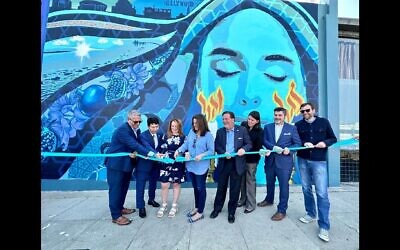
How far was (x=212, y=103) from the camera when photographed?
6.19 m

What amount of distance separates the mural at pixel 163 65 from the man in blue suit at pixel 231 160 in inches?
85.7

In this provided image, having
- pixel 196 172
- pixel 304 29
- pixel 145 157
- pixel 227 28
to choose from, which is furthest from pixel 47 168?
pixel 304 29

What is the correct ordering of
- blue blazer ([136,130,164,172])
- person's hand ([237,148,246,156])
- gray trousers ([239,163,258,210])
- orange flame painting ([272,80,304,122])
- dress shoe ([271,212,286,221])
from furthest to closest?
orange flame painting ([272,80,304,122]) → gray trousers ([239,163,258,210]) → blue blazer ([136,130,164,172]) → dress shoe ([271,212,286,221]) → person's hand ([237,148,246,156])

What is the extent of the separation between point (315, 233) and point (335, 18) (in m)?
5.90

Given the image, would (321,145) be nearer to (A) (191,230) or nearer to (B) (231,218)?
(B) (231,218)

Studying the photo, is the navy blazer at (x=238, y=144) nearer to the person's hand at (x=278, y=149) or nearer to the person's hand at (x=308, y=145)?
the person's hand at (x=278, y=149)

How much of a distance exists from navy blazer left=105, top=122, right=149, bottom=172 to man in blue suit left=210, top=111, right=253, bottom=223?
1.35 m

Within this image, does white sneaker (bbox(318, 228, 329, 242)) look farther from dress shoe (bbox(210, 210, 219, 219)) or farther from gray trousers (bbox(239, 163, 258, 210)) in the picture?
dress shoe (bbox(210, 210, 219, 219))

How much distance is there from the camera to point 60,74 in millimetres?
6027

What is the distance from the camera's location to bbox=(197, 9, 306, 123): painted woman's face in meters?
6.21

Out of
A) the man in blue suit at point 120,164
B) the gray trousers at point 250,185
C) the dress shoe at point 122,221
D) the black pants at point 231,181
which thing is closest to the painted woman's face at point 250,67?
the gray trousers at point 250,185

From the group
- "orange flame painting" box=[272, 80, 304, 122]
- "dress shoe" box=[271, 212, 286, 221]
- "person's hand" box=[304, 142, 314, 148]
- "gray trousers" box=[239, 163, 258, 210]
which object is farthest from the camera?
"orange flame painting" box=[272, 80, 304, 122]

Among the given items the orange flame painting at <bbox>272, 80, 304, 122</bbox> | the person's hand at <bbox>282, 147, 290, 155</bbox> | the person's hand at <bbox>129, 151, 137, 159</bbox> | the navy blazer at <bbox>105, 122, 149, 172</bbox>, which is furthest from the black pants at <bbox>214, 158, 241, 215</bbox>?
the orange flame painting at <bbox>272, 80, 304, 122</bbox>
